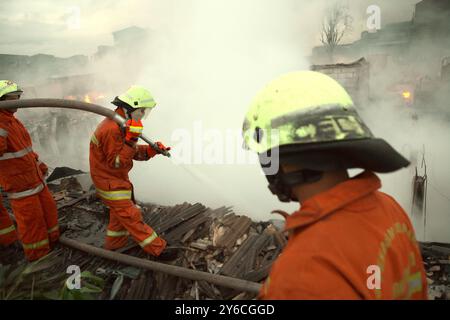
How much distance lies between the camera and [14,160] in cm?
407

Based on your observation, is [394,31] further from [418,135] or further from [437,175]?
[437,175]

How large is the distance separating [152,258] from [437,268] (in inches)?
153

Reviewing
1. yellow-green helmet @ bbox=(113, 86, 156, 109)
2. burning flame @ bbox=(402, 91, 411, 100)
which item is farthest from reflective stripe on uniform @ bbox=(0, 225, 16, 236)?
burning flame @ bbox=(402, 91, 411, 100)

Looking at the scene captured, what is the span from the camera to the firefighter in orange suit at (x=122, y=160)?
153 inches

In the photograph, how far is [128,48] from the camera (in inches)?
600

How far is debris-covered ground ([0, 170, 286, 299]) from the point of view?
3564 mm

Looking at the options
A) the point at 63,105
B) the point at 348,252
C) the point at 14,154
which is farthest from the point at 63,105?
the point at 348,252

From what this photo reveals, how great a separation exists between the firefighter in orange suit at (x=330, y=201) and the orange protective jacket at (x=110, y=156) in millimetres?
2953

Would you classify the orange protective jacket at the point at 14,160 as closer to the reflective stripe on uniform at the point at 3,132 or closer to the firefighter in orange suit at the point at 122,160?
the reflective stripe on uniform at the point at 3,132

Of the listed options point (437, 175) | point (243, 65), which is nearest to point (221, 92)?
point (243, 65)

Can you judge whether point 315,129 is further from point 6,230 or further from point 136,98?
point 6,230

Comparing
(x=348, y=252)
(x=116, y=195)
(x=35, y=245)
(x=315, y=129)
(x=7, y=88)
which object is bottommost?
(x=35, y=245)

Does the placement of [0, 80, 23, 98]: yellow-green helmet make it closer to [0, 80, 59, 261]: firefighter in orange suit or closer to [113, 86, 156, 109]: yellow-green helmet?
[0, 80, 59, 261]: firefighter in orange suit
